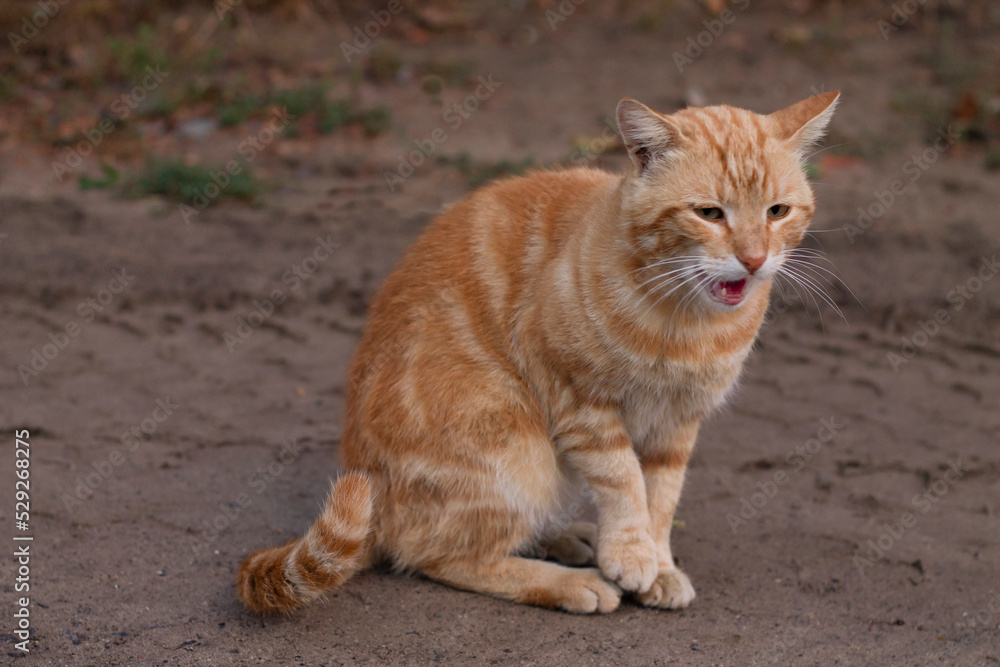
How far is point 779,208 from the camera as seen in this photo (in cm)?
290

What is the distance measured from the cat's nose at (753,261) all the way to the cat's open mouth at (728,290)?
13cm

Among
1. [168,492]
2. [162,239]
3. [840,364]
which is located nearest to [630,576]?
[168,492]

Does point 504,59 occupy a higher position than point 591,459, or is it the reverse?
point 504,59

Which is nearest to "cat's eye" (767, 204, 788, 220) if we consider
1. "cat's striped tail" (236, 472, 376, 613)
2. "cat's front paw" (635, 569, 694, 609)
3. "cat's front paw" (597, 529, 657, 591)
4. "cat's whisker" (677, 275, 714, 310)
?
"cat's whisker" (677, 275, 714, 310)

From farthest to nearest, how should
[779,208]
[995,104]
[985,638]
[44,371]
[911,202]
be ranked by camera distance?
[995,104] → [911,202] → [44,371] → [985,638] → [779,208]

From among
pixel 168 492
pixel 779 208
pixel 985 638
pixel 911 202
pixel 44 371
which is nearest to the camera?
pixel 779 208

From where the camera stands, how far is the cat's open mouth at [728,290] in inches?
113

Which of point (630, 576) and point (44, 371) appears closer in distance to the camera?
point (630, 576)

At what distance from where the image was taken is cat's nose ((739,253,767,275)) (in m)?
2.73

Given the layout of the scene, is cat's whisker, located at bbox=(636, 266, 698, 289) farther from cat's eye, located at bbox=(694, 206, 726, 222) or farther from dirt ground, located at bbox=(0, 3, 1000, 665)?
dirt ground, located at bbox=(0, 3, 1000, 665)

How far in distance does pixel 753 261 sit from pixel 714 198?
229 millimetres

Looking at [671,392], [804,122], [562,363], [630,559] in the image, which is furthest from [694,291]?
[630,559]

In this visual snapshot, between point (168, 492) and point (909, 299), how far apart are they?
14.1ft

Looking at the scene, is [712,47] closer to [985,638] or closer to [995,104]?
[995,104]
